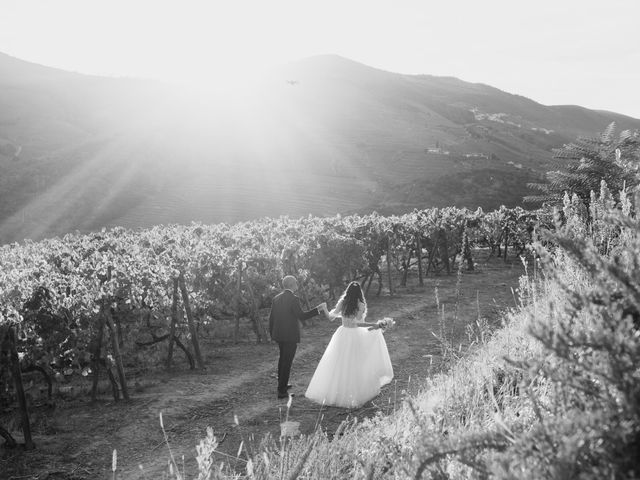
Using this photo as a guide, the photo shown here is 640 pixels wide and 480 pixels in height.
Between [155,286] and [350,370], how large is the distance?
5.16 metres

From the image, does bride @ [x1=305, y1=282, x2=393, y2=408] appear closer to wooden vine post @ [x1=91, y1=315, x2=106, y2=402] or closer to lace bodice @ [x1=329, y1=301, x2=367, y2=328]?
lace bodice @ [x1=329, y1=301, x2=367, y2=328]

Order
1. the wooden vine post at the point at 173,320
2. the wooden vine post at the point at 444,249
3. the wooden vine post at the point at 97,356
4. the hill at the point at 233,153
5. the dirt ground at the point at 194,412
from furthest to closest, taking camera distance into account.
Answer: the hill at the point at 233,153 → the wooden vine post at the point at 444,249 → the wooden vine post at the point at 173,320 → the wooden vine post at the point at 97,356 → the dirt ground at the point at 194,412

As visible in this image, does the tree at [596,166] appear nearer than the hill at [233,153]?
Yes

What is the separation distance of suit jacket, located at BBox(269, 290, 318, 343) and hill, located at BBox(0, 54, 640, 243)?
121 feet

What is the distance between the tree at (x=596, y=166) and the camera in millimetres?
8711

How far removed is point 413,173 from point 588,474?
2893 inches

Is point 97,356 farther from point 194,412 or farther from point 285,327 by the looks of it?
point 285,327

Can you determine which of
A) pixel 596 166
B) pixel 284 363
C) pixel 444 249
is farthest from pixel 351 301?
pixel 444 249

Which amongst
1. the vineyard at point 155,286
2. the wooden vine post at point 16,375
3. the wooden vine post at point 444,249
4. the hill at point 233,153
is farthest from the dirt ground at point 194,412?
the hill at point 233,153

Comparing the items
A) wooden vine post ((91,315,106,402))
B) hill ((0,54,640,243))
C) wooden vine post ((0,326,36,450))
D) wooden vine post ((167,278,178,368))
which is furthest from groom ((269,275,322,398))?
hill ((0,54,640,243))

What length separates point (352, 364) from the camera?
8.11 meters

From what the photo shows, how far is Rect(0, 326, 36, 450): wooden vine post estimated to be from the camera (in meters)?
6.95

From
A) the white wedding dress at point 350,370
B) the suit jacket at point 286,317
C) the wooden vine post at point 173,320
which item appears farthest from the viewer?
the wooden vine post at point 173,320

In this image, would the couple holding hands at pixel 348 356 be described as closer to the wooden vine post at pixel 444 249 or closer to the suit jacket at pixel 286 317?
the suit jacket at pixel 286 317
